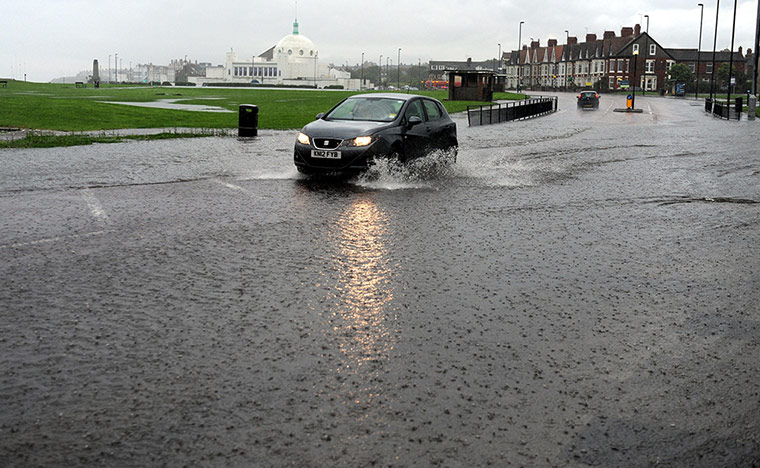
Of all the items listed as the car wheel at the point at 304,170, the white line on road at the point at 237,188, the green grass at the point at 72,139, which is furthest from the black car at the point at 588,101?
the white line on road at the point at 237,188

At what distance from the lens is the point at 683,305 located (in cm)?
592

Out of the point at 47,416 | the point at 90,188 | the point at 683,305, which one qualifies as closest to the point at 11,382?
the point at 47,416

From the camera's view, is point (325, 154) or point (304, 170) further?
point (304, 170)

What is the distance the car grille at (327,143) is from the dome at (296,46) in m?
180

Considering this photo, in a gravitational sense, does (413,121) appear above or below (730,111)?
below

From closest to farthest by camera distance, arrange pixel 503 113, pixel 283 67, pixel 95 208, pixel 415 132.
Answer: pixel 95 208 → pixel 415 132 → pixel 503 113 → pixel 283 67

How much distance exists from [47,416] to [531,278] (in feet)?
13.4

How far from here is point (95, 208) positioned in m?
9.96

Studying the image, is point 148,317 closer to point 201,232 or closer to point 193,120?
point 201,232

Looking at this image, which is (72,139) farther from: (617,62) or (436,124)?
(617,62)

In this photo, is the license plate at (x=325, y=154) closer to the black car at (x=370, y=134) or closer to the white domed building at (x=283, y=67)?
the black car at (x=370, y=134)

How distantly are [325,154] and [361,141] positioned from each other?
633 mm

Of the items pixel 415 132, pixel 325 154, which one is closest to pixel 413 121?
pixel 415 132

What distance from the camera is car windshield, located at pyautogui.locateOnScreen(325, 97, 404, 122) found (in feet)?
46.5
